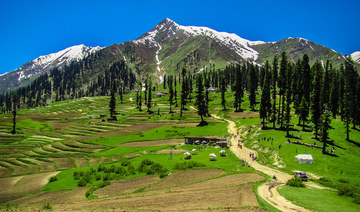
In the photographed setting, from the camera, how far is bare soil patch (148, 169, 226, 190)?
3981cm

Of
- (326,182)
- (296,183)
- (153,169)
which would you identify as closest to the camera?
(296,183)

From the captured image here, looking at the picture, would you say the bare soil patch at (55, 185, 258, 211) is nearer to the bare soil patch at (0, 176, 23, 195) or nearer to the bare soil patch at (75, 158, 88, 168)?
the bare soil patch at (0, 176, 23, 195)

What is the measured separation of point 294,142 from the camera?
5969 cm

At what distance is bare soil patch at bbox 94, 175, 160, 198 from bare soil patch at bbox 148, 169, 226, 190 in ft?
7.86

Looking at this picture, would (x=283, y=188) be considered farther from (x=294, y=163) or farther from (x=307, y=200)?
(x=294, y=163)

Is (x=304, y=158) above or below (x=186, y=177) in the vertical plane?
above

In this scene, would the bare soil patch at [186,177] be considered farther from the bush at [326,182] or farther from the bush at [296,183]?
the bush at [326,182]

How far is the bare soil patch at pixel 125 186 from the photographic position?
37.8 m

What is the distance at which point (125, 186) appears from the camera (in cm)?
4050

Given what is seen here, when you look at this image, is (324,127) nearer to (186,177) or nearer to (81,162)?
(186,177)

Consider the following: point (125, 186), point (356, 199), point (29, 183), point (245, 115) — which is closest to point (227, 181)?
point (356, 199)

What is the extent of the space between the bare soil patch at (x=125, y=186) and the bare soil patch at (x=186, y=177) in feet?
7.86

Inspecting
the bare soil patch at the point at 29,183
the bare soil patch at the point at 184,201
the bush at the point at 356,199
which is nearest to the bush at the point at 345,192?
the bush at the point at 356,199

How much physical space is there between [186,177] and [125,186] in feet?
37.6
